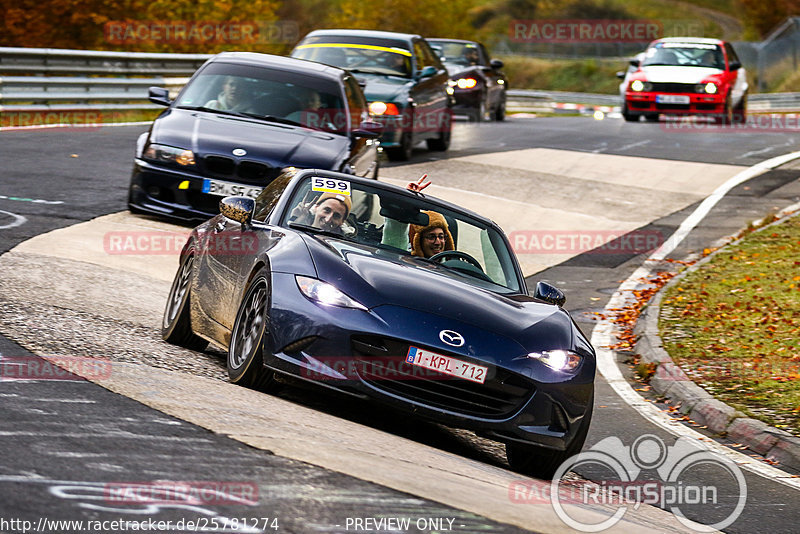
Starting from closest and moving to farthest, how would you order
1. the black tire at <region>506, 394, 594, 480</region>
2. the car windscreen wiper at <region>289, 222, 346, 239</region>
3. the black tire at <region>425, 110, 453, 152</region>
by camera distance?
the black tire at <region>506, 394, 594, 480</region> < the car windscreen wiper at <region>289, 222, 346, 239</region> < the black tire at <region>425, 110, 453, 152</region>

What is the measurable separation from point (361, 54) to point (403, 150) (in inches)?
66.3

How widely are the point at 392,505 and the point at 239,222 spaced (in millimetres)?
3664

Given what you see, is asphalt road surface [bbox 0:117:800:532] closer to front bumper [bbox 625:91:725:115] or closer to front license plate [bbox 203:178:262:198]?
front license plate [bbox 203:178:262:198]

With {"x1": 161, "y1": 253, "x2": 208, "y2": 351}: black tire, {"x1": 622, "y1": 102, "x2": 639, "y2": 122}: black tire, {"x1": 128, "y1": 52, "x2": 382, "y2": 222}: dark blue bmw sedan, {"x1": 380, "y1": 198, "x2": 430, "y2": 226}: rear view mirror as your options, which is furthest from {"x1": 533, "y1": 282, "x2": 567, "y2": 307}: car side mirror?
{"x1": 622, "y1": 102, "x2": 639, "y2": 122}: black tire

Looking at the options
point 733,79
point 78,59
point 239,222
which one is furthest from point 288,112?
point 733,79

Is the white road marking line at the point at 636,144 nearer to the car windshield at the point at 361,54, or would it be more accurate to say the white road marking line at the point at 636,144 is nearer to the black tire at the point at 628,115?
the black tire at the point at 628,115

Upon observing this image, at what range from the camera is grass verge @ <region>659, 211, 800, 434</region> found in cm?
978

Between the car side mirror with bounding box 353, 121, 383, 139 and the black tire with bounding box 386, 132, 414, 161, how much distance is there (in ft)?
19.7

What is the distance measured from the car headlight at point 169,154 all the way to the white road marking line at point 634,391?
14.6ft

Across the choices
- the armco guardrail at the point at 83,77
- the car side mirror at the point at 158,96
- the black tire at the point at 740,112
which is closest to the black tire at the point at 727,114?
the black tire at the point at 740,112

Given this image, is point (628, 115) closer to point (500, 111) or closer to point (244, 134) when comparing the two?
point (500, 111)

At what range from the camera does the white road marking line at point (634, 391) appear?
824cm

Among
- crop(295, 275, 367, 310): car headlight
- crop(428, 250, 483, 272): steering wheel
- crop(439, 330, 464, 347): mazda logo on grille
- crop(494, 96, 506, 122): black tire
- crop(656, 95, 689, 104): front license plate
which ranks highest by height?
crop(295, 275, 367, 310): car headlight

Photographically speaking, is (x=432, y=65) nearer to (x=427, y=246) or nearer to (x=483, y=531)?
(x=427, y=246)
